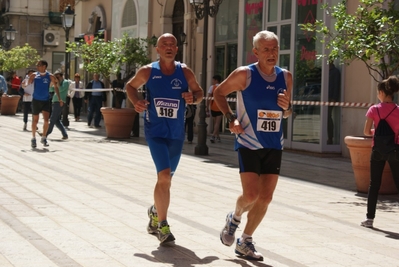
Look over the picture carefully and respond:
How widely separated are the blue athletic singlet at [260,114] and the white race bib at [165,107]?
3.01 ft

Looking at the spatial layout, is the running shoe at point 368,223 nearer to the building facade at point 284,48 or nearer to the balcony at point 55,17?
the building facade at point 284,48

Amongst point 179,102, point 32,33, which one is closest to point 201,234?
point 179,102

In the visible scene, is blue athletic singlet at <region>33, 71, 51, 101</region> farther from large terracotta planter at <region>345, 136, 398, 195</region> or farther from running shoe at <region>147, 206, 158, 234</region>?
running shoe at <region>147, 206, 158, 234</region>

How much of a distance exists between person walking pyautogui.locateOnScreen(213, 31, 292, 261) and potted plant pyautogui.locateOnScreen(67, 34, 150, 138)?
592 inches

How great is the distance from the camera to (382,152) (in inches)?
368

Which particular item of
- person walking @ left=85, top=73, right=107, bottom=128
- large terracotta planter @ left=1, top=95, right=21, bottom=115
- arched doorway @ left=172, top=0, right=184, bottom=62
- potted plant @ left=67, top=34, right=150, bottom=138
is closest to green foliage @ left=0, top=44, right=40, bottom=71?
large terracotta planter @ left=1, top=95, right=21, bottom=115

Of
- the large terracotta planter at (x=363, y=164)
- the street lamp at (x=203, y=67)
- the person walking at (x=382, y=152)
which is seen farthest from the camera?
the street lamp at (x=203, y=67)

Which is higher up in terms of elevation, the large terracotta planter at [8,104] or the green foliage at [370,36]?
the green foliage at [370,36]

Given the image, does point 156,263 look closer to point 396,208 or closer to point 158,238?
point 158,238

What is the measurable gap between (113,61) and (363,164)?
12.5 m

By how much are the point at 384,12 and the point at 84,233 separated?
6429 millimetres

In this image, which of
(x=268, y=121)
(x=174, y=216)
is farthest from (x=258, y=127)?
(x=174, y=216)

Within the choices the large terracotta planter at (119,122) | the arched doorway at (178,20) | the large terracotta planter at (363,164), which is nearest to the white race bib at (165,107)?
the large terracotta planter at (363,164)

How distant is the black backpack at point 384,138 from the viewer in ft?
30.8
